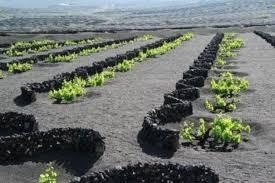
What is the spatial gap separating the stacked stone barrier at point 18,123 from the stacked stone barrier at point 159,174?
7.14 m

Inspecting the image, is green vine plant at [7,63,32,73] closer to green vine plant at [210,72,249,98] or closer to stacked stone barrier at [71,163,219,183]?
green vine plant at [210,72,249,98]

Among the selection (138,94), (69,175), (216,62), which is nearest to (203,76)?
(138,94)

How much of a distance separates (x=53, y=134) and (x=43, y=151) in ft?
2.07

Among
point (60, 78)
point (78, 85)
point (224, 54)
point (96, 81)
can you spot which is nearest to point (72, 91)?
point (78, 85)

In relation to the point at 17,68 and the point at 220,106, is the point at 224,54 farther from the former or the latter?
the point at 220,106

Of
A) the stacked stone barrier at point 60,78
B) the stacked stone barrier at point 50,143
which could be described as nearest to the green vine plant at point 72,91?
the stacked stone barrier at point 60,78

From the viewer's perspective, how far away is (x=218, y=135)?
18328 mm

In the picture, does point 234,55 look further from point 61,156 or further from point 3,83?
point 61,156

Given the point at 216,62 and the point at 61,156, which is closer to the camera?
the point at 61,156

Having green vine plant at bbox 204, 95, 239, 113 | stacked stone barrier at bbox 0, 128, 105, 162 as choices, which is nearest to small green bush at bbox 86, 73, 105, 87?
green vine plant at bbox 204, 95, 239, 113

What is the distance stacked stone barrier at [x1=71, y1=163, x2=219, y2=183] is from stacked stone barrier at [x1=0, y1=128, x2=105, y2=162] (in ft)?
9.78

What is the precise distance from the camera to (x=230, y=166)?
15.8 meters

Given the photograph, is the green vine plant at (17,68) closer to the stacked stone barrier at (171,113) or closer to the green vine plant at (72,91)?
the green vine plant at (72,91)

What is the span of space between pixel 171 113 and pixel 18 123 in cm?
589
